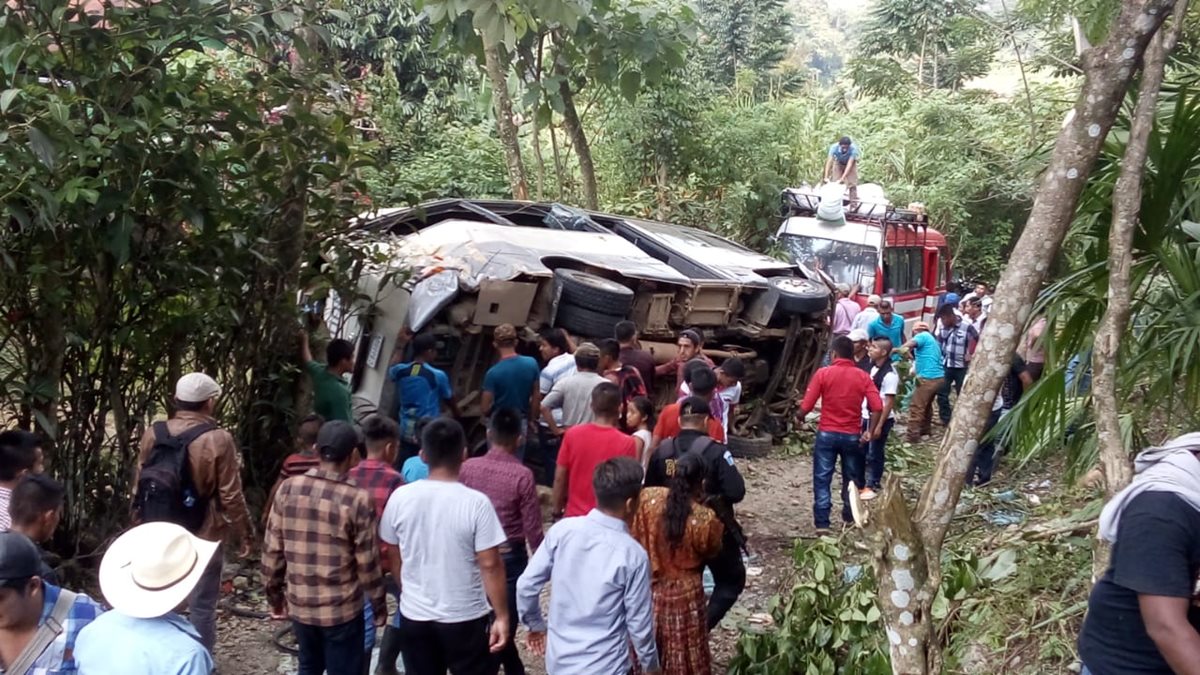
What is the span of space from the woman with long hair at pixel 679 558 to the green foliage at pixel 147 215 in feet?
9.92

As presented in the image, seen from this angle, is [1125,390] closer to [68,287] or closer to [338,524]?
[338,524]

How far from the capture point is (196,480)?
500cm

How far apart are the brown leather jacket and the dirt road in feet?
3.41

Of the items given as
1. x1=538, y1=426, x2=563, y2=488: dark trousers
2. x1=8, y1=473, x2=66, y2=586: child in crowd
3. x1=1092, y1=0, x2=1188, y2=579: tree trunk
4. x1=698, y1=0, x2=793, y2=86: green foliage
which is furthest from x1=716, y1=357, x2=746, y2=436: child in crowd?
x1=698, y1=0, x2=793, y2=86: green foliage

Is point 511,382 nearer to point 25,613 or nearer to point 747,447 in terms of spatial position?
point 747,447

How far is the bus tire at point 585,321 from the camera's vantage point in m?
8.58

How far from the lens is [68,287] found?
5715mm

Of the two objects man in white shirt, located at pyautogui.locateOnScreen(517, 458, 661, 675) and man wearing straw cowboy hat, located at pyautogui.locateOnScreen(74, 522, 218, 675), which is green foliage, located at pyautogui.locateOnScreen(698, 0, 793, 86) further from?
man wearing straw cowboy hat, located at pyautogui.locateOnScreen(74, 522, 218, 675)

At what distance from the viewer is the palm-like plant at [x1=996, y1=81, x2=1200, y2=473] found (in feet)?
14.0

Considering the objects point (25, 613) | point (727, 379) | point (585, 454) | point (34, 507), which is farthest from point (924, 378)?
point (25, 613)

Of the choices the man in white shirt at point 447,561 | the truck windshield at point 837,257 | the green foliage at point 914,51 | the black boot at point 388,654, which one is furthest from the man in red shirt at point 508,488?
the green foliage at point 914,51

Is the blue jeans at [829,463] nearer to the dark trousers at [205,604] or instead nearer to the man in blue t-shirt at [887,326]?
the man in blue t-shirt at [887,326]

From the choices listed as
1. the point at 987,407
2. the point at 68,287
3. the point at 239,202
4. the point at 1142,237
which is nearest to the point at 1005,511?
the point at 1142,237

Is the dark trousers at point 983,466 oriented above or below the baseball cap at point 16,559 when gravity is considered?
below
